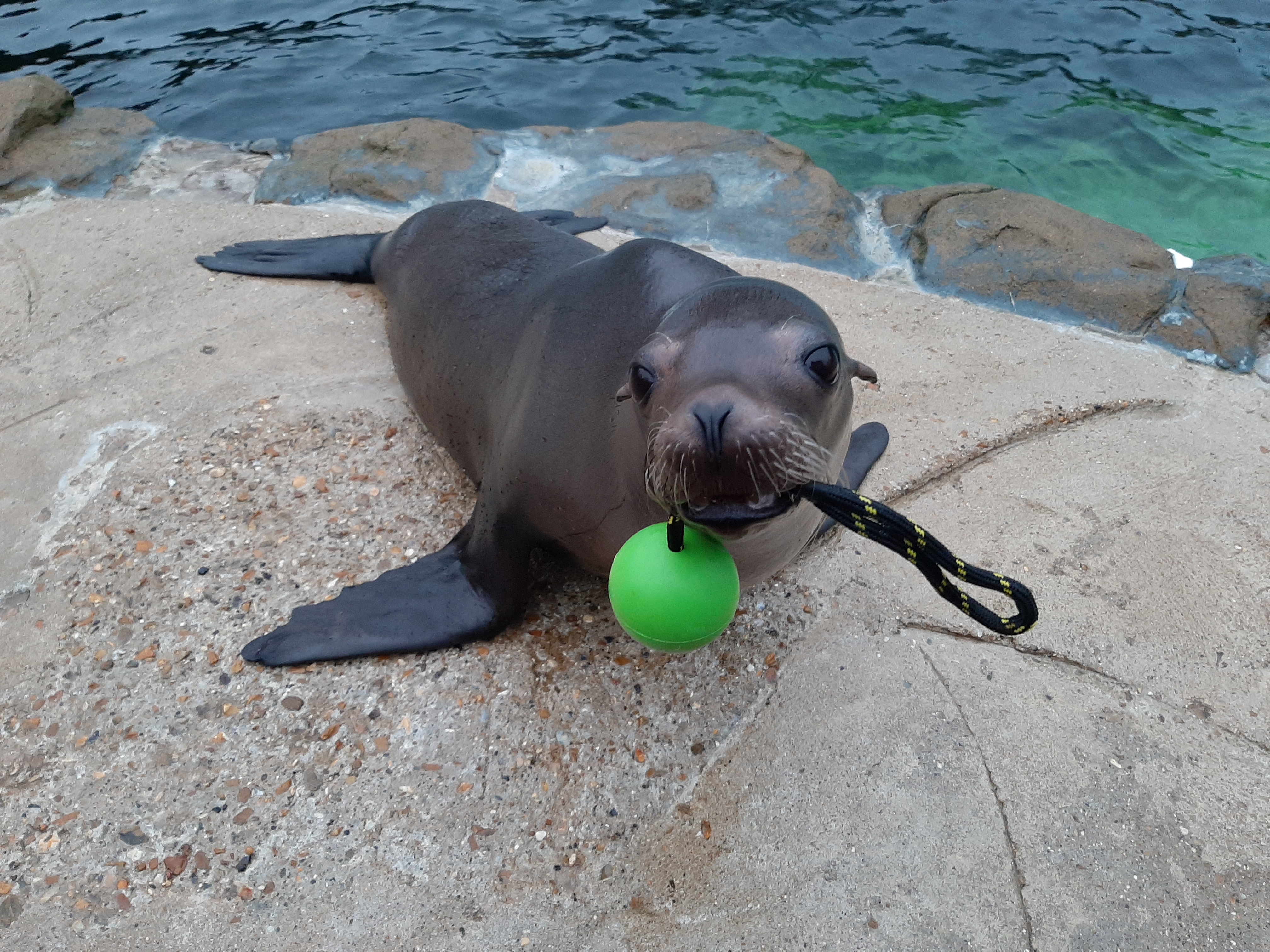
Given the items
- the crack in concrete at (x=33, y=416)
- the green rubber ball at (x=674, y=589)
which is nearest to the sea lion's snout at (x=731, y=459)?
the green rubber ball at (x=674, y=589)

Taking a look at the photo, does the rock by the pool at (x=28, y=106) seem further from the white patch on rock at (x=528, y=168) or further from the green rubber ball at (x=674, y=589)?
the green rubber ball at (x=674, y=589)

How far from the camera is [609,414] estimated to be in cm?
290

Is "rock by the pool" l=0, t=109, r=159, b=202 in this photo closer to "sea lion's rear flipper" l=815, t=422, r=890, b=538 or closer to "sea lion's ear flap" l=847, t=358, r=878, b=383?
"sea lion's rear flipper" l=815, t=422, r=890, b=538

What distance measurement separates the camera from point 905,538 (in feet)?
7.01

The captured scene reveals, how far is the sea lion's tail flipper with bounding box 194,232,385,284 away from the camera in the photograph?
198 inches

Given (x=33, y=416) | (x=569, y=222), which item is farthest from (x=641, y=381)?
(x=569, y=222)

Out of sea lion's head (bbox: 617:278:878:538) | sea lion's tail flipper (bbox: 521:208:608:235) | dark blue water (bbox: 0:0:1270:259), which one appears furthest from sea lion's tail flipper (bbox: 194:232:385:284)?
dark blue water (bbox: 0:0:1270:259)

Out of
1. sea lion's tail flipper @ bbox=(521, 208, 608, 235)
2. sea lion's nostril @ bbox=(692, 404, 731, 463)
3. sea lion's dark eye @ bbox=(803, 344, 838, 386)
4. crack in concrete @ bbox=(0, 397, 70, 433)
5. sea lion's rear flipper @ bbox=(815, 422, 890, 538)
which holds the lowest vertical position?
sea lion's tail flipper @ bbox=(521, 208, 608, 235)

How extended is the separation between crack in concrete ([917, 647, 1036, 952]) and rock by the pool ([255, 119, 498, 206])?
4.71 meters

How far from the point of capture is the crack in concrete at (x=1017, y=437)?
369 cm

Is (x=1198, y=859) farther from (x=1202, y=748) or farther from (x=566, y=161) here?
(x=566, y=161)

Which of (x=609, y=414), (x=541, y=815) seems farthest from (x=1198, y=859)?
(x=609, y=414)

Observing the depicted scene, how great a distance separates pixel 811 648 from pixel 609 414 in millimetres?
960

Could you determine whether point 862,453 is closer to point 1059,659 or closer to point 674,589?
point 1059,659
